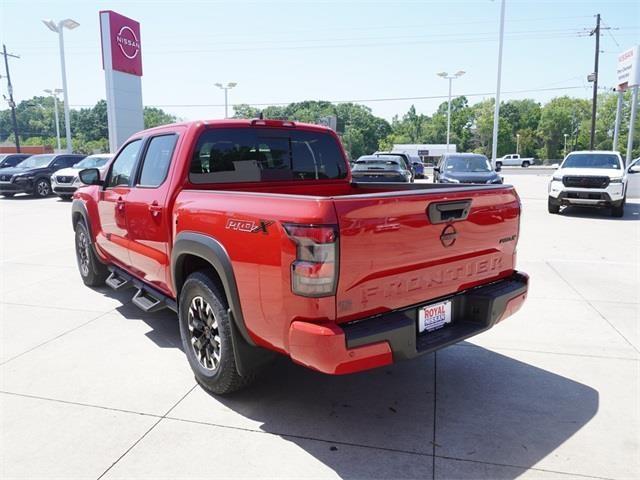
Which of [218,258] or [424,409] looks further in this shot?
[424,409]

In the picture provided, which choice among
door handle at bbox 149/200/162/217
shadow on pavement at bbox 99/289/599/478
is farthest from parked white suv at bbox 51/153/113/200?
shadow on pavement at bbox 99/289/599/478

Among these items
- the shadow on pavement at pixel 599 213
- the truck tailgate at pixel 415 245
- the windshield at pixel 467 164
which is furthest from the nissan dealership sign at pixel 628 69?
the truck tailgate at pixel 415 245

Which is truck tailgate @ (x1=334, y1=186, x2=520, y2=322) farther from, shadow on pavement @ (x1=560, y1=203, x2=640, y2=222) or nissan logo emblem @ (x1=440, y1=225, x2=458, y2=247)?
shadow on pavement @ (x1=560, y1=203, x2=640, y2=222)

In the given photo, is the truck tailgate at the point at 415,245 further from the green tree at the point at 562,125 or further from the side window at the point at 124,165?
the green tree at the point at 562,125

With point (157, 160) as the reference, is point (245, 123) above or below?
above

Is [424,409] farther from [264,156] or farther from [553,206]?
[553,206]

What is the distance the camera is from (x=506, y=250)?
11.4ft

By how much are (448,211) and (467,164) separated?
12.8 metres

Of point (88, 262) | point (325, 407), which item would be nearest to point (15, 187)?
point (88, 262)

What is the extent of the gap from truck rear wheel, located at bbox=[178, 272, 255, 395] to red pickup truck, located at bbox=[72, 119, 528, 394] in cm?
1

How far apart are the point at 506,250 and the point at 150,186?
9.64 ft

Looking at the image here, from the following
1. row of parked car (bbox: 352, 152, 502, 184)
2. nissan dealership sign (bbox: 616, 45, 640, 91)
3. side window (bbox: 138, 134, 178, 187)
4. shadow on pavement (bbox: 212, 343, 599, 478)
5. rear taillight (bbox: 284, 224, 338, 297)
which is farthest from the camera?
nissan dealership sign (bbox: 616, 45, 640, 91)

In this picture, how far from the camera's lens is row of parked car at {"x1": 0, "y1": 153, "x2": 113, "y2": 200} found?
674 inches

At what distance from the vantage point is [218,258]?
296 centimetres
